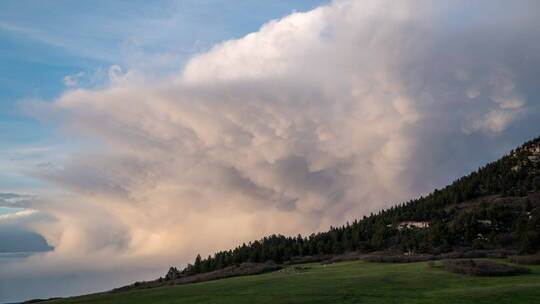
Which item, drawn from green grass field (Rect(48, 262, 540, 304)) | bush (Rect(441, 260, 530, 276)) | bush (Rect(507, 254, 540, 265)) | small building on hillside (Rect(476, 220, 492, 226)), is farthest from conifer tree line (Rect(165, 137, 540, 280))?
green grass field (Rect(48, 262, 540, 304))

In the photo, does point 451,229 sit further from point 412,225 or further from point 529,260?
point 529,260

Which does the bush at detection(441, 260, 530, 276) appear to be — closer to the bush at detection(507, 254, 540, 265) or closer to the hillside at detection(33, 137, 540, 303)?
the hillside at detection(33, 137, 540, 303)

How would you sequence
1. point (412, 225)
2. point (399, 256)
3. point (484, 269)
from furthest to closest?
point (412, 225) → point (399, 256) → point (484, 269)

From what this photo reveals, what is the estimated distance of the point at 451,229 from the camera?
11381cm

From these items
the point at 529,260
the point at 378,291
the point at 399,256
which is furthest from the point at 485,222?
the point at 378,291

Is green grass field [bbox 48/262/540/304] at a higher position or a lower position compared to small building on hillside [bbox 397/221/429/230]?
lower

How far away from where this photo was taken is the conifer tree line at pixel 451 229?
104 m

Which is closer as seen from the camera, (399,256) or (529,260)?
(529,260)

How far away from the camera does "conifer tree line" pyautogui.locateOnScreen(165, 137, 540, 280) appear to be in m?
104

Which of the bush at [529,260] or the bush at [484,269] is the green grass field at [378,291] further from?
the bush at [529,260]

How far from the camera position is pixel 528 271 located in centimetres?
5303

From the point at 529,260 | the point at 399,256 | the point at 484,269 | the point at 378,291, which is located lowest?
the point at 529,260

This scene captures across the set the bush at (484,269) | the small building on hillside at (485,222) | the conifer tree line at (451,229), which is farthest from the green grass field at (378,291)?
the small building on hillside at (485,222)

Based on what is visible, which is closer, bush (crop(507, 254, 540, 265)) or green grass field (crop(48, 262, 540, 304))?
green grass field (crop(48, 262, 540, 304))
